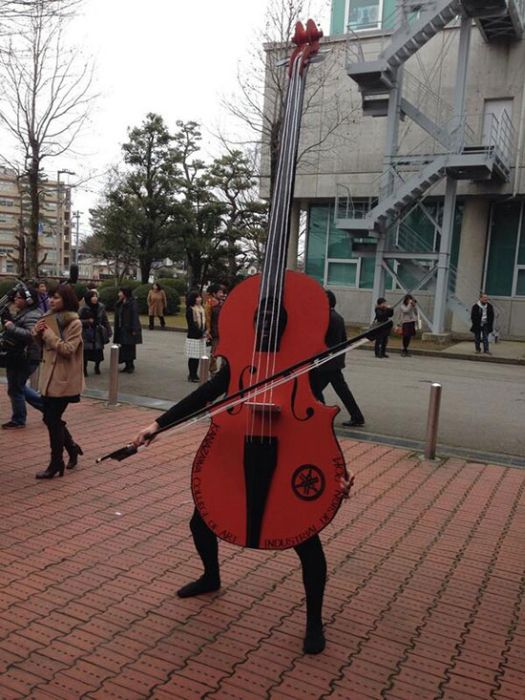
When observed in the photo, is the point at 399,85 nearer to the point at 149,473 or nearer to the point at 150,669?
the point at 149,473

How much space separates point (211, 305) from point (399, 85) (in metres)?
13.3

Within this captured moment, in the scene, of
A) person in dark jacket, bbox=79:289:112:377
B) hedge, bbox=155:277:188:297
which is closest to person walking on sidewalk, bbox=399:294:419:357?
person in dark jacket, bbox=79:289:112:377

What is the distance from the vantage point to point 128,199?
106 feet

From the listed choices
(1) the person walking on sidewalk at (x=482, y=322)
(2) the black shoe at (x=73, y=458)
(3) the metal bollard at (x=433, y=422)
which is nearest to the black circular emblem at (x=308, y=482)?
(2) the black shoe at (x=73, y=458)

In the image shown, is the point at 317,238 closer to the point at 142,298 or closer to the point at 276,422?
the point at 142,298

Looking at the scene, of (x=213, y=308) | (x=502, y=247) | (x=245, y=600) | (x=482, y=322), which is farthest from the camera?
(x=502, y=247)

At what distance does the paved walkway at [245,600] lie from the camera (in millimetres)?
2832

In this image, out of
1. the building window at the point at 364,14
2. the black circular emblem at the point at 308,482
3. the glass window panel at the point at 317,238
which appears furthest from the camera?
the glass window panel at the point at 317,238

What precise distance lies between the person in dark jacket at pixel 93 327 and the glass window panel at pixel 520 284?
55.6 ft

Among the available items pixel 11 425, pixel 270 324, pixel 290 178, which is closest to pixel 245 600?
pixel 270 324

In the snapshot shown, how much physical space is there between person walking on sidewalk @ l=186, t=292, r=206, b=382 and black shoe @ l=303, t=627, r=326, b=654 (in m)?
8.09

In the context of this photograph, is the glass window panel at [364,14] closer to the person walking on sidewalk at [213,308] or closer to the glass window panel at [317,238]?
the glass window panel at [317,238]

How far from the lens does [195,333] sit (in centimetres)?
1093

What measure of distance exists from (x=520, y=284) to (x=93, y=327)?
17330mm
